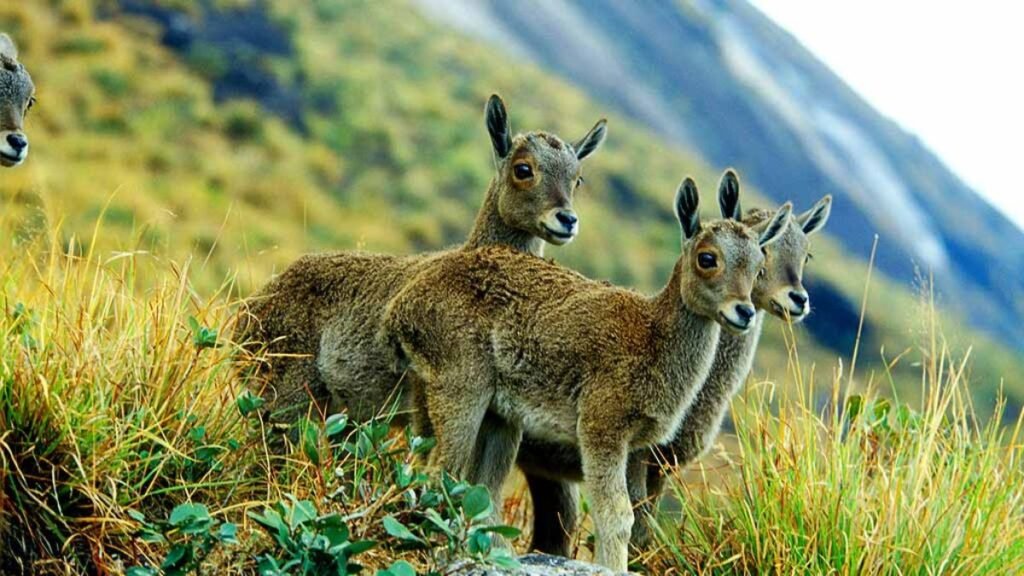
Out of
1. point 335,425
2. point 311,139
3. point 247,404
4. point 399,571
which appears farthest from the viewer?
point 311,139

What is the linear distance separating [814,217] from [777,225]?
929mm

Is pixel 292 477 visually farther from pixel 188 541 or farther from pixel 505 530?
pixel 505 530

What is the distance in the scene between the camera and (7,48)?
27.1 ft

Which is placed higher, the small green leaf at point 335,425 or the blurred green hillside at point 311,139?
the small green leaf at point 335,425

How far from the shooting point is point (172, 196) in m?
36.1

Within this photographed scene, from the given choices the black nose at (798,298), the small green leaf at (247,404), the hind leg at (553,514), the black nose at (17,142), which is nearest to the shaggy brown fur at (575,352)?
the black nose at (798,298)

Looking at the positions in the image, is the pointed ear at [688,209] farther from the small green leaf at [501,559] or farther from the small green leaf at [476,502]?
the small green leaf at [501,559]

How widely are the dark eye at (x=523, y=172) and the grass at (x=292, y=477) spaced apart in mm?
1924

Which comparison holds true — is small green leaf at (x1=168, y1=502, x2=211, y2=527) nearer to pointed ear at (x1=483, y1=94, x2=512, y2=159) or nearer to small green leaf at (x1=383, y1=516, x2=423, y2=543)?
small green leaf at (x1=383, y1=516, x2=423, y2=543)

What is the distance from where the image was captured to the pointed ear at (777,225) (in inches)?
296

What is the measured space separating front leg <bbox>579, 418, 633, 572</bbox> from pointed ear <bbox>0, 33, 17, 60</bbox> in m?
4.01

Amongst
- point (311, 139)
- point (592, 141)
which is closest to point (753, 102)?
point (311, 139)

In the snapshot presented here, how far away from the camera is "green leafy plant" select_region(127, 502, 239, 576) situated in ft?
19.4

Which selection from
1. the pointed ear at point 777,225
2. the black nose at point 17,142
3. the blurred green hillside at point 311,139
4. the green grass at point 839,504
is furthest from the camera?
the blurred green hillside at point 311,139
